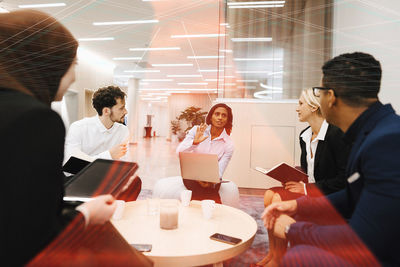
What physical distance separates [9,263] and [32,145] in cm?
22

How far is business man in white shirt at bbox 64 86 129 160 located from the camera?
86.2 inches

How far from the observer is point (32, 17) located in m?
0.64

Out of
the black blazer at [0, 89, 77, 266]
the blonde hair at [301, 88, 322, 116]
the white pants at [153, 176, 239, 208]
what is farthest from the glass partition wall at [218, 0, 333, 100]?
the black blazer at [0, 89, 77, 266]

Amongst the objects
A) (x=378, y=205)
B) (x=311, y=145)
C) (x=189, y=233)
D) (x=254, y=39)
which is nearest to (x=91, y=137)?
(x=189, y=233)

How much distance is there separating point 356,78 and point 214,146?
176 cm

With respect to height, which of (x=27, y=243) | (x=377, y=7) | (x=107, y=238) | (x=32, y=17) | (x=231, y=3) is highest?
(x=231, y=3)

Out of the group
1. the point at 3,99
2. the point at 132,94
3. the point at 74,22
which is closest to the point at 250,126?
the point at 3,99

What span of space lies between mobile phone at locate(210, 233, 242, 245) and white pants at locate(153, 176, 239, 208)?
121 cm

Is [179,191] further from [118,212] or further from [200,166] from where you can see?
[118,212]

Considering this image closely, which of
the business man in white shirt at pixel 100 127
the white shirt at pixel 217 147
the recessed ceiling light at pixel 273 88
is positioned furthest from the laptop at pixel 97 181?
the recessed ceiling light at pixel 273 88

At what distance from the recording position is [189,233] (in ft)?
4.18

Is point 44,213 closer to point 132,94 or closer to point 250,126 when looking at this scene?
point 250,126

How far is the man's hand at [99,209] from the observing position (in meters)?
0.68

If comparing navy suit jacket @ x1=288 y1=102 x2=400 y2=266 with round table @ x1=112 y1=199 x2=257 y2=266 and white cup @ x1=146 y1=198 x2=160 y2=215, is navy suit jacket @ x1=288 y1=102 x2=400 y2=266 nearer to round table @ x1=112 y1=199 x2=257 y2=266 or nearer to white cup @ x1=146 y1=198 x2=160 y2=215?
round table @ x1=112 y1=199 x2=257 y2=266
